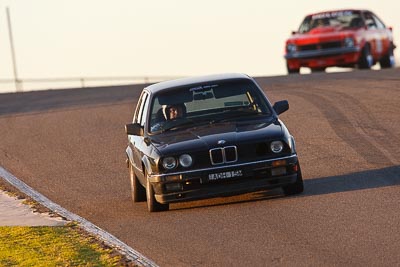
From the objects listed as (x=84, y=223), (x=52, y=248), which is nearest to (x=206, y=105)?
(x=84, y=223)

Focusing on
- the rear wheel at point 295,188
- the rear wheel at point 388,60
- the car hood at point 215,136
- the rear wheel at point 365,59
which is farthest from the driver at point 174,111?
the rear wheel at point 388,60

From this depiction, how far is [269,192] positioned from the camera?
14156 millimetres

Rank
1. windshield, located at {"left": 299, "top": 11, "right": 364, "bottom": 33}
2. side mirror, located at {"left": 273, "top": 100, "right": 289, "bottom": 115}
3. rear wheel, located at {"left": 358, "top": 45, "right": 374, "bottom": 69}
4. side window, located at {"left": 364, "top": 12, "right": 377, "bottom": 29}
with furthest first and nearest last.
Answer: side window, located at {"left": 364, "top": 12, "right": 377, "bottom": 29}, windshield, located at {"left": 299, "top": 11, "right": 364, "bottom": 33}, rear wheel, located at {"left": 358, "top": 45, "right": 374, "bottom": 69}, side mirror, located at {"left": 273, "top": 100, "right": 289, "bottom": 115}

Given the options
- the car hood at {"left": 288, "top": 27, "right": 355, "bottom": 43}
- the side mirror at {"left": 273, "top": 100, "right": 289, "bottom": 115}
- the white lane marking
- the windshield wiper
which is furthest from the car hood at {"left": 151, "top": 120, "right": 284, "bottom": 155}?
the car hood at {"left": 288, "top": 27, "right": 355, "bottom": 43}

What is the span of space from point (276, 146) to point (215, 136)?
0.66m

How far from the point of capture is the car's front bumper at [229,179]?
43.3ft

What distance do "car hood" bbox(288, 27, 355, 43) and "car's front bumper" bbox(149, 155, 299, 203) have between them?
67.0ft

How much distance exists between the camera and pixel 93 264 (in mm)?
10266

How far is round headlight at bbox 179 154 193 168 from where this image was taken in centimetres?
1330

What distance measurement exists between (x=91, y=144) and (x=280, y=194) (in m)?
8.00

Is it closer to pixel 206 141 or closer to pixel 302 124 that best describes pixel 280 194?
pixel 206 141

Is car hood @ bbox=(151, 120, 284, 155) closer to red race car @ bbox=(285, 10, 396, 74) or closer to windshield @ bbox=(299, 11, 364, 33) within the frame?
red race car @ bbox=(285, 10, 396, 74)

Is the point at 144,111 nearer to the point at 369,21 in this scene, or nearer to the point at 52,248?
the point at 52,248

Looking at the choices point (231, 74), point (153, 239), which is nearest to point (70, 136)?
point (231, 74)
